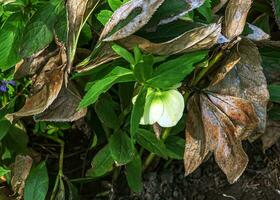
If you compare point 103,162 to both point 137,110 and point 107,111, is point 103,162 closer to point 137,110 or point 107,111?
point 107,111

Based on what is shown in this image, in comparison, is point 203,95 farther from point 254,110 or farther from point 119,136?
point 119,136

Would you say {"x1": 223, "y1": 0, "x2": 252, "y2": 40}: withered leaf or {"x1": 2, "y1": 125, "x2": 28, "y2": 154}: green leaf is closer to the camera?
{"x1": 223, "y1": 0, "x2": 252, "y2": 40}: withered leaf

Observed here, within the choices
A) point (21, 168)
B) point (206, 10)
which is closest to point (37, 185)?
point (21, 168)

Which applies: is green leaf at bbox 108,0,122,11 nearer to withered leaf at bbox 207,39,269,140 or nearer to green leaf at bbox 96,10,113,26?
green leaf at bbox 96,10,113,26

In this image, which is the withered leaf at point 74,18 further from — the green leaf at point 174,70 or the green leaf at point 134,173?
the green leaf at point 134,173

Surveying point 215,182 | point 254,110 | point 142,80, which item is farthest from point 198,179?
point 142,80

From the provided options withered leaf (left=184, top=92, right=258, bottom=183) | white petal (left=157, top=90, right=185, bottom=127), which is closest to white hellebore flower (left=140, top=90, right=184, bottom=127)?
white petal (left=157, top=90, right=185, bottom=127)

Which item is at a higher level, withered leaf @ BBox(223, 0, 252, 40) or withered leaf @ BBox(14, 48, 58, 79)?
withered leaf @ BBox(223, 0, 252, 40)
